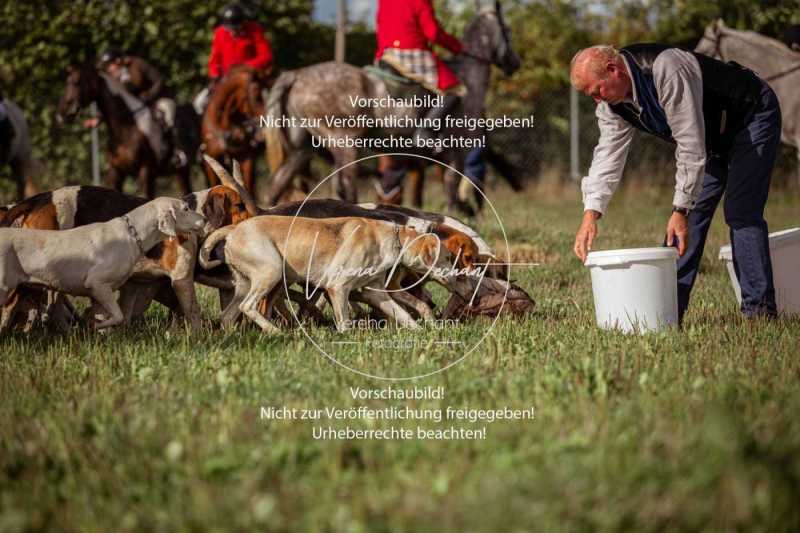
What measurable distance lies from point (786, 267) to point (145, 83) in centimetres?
959

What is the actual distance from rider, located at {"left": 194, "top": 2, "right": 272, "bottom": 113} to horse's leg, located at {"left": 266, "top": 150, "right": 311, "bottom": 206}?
1.75 meters

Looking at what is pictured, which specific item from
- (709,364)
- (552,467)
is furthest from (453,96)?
(552,467)

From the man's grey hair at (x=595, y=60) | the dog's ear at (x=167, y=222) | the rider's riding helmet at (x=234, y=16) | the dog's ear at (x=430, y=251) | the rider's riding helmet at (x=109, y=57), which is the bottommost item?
the dog's ear at (x=430, y=251)

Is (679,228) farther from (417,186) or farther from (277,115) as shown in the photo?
(417,186)

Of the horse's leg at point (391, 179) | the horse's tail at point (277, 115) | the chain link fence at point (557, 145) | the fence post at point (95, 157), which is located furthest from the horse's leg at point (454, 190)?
the fence post at point (95, 157)

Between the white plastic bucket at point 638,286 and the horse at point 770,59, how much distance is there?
6377mm

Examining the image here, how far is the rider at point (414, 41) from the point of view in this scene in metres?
9.84

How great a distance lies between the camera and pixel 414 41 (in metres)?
10.0

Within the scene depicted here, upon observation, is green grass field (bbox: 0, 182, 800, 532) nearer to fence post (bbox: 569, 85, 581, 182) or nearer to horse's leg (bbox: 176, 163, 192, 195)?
horse's leg (bbox: 176, 163, 192, 195)

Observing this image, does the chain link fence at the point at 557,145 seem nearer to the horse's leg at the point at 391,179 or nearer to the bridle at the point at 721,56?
the bridle at the point at 721,56

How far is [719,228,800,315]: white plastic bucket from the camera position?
5930 millimetres

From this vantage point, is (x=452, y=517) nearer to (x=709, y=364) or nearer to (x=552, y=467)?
(x=552, y=467)

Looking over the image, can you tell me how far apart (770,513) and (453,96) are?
8.38m

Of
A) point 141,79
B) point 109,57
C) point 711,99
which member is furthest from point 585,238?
point 109,57
